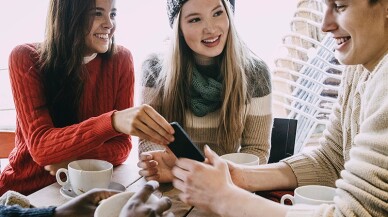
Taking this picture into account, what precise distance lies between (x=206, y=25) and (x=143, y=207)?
1030mm

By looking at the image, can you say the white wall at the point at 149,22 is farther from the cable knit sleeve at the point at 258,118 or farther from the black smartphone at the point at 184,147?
→ the black smartphone at the point at 184,147

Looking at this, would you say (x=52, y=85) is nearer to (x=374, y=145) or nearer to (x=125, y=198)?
(x=125, y=198)

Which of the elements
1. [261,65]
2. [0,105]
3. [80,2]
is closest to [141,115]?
[80,2]

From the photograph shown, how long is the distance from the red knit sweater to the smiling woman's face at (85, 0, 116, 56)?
11 centimetres

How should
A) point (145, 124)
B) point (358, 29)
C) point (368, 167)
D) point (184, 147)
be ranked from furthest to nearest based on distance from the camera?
point (145, 124)
point (184, 147)
point (358, 29)
point (368, 167)

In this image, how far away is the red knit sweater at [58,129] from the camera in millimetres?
1397

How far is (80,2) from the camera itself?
1.60 m

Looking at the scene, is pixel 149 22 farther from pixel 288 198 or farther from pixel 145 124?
pixel 288 198

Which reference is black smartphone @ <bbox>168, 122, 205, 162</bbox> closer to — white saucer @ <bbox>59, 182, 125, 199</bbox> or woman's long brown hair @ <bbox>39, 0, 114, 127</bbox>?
white saucer @ <bbox>59, 182, 125, 199</bbox>

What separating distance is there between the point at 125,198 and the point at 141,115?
1.31ft

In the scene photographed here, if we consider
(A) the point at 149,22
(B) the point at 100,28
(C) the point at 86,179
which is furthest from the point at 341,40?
(A) the point at 149,22

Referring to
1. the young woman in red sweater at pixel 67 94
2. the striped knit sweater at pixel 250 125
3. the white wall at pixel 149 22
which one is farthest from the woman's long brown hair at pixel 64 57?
the white wall at pixel 149 22

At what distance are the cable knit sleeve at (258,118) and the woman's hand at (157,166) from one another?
1.53 ft

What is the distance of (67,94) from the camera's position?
1.60m
